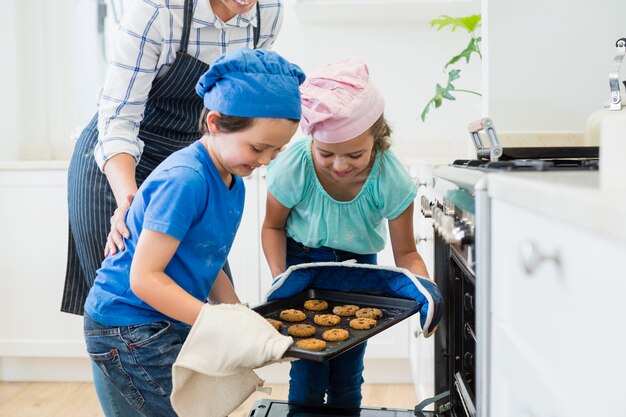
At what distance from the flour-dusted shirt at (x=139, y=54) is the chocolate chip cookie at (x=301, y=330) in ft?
1.68

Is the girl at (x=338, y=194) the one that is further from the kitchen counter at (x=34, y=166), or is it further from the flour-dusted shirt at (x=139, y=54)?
the kitchen counter at (x=34, y=166)

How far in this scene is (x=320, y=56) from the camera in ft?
9.85

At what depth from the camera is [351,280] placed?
1.46 m

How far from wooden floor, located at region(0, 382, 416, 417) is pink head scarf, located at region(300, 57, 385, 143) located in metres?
1.25

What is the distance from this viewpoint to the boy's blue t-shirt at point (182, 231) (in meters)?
1.12

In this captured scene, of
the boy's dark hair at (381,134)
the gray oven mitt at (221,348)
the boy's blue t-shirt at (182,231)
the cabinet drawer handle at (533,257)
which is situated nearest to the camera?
the cabinet drawer handle at (533,257)

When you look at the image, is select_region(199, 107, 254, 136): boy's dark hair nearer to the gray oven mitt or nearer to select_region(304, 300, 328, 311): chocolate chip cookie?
the gray oven mitt

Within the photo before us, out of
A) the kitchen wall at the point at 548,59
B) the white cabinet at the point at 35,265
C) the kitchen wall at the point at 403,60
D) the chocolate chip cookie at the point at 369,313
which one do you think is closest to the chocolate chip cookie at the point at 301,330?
the chocolate chip cookie at the point at 369,313

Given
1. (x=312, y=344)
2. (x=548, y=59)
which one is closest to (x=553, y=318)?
(x=312, y=344)

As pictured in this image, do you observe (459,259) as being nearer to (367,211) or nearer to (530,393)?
(367,211)

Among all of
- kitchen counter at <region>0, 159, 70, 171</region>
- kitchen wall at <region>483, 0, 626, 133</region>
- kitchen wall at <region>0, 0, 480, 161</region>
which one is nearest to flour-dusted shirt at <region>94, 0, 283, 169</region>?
kitchen wall at <region>483, 0, 626, 133</region>

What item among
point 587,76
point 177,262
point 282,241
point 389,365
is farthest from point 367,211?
point 389,365

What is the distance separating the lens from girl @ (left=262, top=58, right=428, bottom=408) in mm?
1426

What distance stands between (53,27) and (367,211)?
83.8 inches
